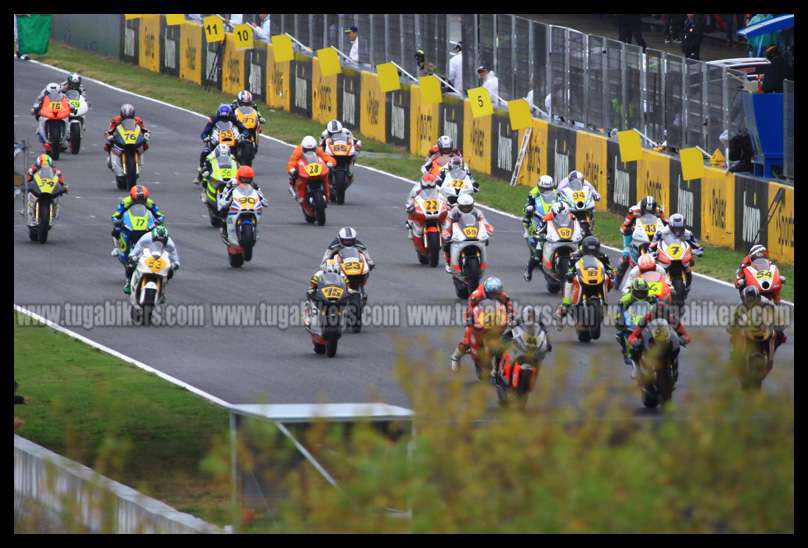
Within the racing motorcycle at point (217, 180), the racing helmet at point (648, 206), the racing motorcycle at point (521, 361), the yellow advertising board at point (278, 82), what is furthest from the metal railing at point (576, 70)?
the racing motorcycle at point (521, 361)

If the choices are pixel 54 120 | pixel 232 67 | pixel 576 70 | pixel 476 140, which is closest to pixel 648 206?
pixel 576 70

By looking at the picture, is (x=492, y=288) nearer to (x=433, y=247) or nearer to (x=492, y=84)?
(x=433, y=247)

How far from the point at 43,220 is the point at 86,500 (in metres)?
19.8

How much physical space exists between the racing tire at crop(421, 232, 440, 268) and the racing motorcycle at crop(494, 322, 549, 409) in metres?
9.98

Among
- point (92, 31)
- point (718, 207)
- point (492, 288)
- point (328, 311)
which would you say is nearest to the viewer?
point (492, 288)

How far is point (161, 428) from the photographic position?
21062mm

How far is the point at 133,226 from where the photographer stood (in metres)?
28.4

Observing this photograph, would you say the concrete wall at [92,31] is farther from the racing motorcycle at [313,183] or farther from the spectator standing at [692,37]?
the racing motorcycle at [313,183]

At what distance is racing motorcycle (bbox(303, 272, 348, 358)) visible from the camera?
24797 mm

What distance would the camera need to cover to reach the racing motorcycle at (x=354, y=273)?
26.6m

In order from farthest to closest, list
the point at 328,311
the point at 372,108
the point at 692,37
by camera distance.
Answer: the point at 692,37, the point at 372,108, the point at 328,311
